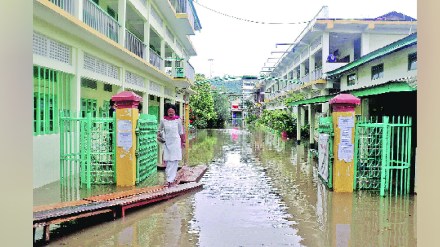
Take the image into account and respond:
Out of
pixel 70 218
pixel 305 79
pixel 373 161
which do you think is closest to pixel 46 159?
pixel 70 218

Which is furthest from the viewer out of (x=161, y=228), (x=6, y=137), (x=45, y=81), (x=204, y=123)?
(x=204, y=123)

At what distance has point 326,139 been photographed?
32.2 feet

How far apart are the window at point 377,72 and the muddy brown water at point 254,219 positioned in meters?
7.79

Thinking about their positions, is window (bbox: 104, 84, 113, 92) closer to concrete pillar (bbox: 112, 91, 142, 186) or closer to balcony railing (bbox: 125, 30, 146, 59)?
balcony railing (bbox: 125, 30, 146, 59)

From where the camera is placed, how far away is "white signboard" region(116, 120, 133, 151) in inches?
365

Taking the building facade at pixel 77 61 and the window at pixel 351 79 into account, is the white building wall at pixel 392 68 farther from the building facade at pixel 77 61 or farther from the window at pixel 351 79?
the building facade at pixel 77 61

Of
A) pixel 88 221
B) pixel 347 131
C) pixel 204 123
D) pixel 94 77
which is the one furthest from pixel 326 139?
pixel 204 123

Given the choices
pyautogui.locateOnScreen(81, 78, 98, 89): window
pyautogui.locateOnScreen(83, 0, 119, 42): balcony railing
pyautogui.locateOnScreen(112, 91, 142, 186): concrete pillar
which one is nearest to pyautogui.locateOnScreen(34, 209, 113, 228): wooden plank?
pyautogui.locateOnScreen(112, 91, 142, 186): concrete pillar

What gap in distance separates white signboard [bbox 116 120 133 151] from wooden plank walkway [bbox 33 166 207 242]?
4.36ft

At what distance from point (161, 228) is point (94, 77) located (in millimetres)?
7033

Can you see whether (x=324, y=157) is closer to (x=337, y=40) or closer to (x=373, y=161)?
(x=373, y=161)
